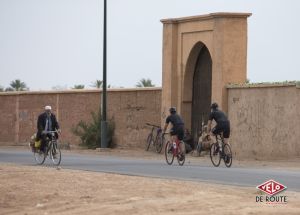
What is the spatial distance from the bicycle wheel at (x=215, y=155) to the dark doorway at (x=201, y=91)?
10226mm

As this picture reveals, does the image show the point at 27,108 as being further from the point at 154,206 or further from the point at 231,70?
the point at 154,206

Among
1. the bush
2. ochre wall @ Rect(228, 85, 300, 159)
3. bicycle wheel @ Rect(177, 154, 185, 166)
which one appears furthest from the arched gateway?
bicycle wheel @ Rect(177, 154, 185, 166)

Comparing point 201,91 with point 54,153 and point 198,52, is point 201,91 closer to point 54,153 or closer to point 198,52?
point 198,52

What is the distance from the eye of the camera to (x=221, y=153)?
29.1 metres

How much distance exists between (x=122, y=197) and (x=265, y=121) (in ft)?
61.8

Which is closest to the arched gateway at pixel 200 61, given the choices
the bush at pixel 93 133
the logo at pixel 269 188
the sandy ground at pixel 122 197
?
the bush at pixel 93 133

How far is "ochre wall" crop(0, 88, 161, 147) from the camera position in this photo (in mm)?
43875

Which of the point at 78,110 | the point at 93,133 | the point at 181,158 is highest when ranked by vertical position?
the point at 78,110

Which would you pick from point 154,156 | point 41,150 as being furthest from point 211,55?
point 41,150

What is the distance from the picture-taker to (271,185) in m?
17.2

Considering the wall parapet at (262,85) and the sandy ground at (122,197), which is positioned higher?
the wall parapet at (262,85)

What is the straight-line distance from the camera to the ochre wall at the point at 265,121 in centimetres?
3406

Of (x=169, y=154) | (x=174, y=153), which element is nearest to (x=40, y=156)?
(x=169, y=154)

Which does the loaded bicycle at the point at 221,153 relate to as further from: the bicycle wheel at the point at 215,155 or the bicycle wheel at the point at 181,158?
the bicycle wheel at the point at 181,158
